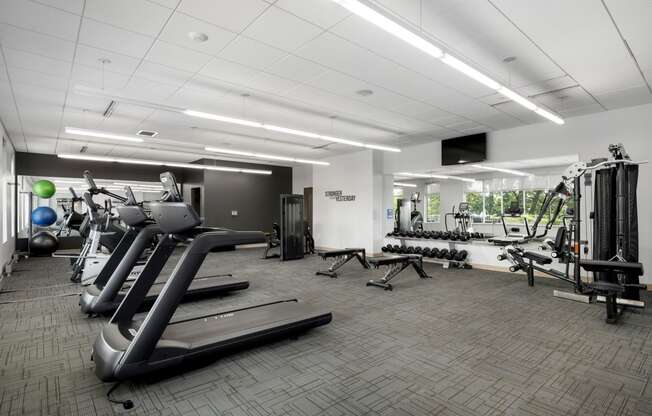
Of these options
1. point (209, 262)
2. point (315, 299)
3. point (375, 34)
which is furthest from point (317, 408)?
point (209, 262)

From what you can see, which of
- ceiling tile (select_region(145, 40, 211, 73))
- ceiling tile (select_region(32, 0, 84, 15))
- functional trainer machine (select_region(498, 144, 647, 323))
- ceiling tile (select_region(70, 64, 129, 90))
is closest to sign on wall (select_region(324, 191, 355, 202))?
functional trainer machine (select_region(498, 144, 647, 323))

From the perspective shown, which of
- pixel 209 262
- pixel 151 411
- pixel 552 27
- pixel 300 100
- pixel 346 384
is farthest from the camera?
pixel 209 262

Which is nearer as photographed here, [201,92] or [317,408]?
[317,408]

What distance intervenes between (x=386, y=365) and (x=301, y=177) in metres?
10.5

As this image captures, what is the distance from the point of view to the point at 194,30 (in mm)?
3350

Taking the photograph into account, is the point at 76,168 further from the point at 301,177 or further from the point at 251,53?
the point at 251,53

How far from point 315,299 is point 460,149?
17.1 ft

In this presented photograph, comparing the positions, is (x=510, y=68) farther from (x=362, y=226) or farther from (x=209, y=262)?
(x=209, y=262)

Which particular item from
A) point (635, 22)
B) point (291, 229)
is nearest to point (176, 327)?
point (635, 22)

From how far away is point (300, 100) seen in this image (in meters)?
5.46

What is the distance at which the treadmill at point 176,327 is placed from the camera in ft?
7.61

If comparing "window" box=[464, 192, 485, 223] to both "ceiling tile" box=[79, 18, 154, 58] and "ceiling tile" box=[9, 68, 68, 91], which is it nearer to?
"ceiling tile" box=[79, 18, 154, 58]

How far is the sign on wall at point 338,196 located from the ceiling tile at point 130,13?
7114 mm

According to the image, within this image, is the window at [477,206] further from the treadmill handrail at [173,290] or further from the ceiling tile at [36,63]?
the ceiling tile at [36,63]
